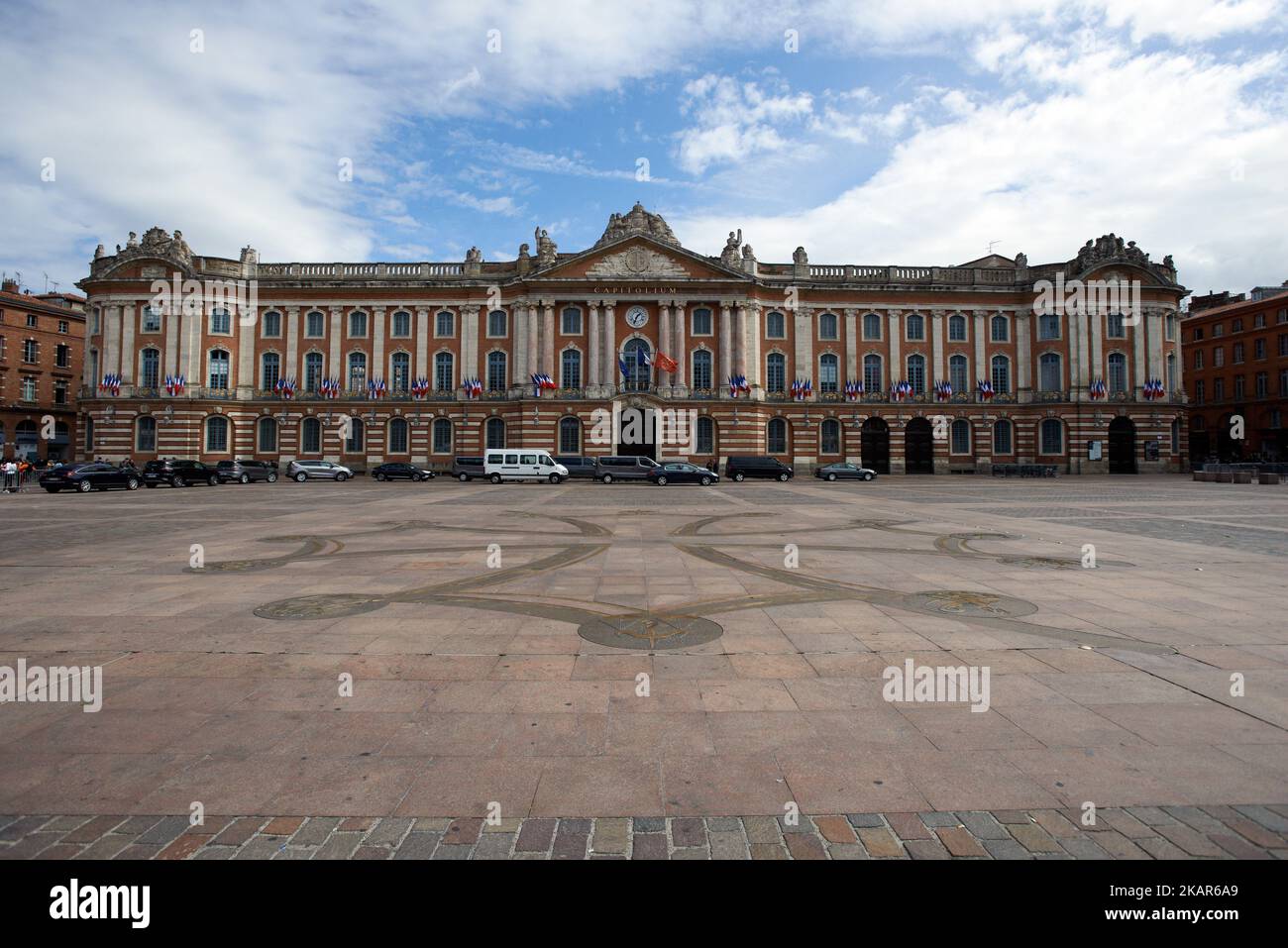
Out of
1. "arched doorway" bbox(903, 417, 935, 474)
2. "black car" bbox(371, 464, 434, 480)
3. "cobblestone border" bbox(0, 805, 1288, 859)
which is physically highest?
"arched doorway" bbox(903, 417, 935, 474)

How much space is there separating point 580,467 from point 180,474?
21972 mm

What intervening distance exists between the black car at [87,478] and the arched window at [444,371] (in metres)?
22.2

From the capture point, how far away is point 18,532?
594 inches

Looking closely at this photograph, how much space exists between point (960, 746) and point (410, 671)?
410 centimetres

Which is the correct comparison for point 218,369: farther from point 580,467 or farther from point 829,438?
point 829,438

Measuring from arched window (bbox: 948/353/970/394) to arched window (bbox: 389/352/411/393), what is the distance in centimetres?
4209

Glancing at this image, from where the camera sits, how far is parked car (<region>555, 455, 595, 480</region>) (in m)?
44.7

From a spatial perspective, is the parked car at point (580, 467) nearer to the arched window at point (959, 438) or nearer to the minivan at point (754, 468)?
the minivan at point (754, 468)

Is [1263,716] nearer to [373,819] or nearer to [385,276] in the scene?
[373,819]

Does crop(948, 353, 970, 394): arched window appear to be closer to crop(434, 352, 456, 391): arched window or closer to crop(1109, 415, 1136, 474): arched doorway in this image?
crop(1109, 415, 1136, 474): arched doorway

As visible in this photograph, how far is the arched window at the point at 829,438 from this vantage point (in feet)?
176

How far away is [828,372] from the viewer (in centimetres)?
5438

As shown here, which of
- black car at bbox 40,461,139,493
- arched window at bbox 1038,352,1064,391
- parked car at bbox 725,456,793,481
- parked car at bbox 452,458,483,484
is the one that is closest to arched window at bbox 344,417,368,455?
parked car at bbox 452,458,483,484

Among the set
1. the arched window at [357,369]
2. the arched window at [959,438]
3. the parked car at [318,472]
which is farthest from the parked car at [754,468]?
the arched window at [357,369]
